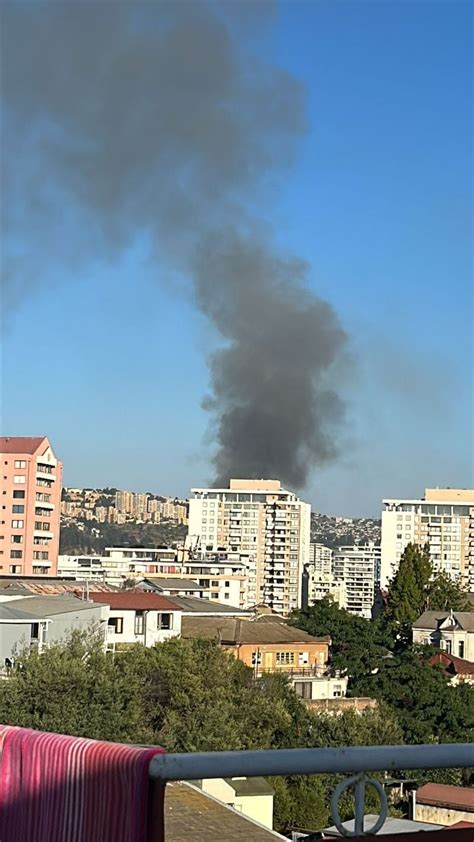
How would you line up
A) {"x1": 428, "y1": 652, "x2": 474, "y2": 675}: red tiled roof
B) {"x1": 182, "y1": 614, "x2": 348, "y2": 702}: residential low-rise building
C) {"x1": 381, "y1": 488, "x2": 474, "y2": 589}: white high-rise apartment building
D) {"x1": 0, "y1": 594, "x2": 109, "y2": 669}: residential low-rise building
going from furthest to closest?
{"x1": 381, "y1": 488, "x2": 474, "y2": 589}: white high-rise apartment building
{"x1": 428, "y1": 652, "x2": 474, "y2": 675}: red tiled roof
{"x1": 182, "y1": 614, "x2": 348, "y2": 702}: residential low-rise building
{"x1": 0, "y1": 594, "x2": 109, "y2": 669}: residential low-rise building

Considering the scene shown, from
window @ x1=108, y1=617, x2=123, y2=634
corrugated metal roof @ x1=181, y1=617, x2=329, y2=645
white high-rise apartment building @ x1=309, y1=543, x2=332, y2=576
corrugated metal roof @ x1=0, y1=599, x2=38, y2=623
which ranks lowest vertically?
corrugated metal roof @ x1=181, y1=617, x2=329, y2=645

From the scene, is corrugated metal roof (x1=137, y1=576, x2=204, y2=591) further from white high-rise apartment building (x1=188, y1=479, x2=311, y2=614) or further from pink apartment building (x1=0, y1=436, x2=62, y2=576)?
white high-rise apartment building (x1=188, y1=479, x2=311, y2=614)

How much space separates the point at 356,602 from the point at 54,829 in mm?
110510

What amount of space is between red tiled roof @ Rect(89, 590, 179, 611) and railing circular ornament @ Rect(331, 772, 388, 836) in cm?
2334

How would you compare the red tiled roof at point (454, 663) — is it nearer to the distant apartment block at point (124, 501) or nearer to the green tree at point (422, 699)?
the green tree at point (422, 699)

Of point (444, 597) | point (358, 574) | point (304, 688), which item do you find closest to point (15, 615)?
point (304, 688)

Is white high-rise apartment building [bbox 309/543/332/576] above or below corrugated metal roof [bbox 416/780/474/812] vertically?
above

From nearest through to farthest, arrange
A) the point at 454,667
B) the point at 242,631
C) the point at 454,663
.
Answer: the point at 242,631, the point at 454,667, the point at 454,663

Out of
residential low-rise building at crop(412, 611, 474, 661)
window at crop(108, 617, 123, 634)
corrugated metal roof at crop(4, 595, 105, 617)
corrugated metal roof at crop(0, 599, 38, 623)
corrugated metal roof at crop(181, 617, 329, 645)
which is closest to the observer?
corrugated metal roof at crop(0, 599, 38, 623)

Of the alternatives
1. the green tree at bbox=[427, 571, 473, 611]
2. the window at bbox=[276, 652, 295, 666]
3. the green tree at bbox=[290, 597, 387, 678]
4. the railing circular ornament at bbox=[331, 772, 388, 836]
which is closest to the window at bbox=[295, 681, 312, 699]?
the green tree at bbox=[290, 597, 387, 678]

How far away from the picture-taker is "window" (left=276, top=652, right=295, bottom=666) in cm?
2831

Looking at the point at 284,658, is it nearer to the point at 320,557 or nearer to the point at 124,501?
the point at 320,557

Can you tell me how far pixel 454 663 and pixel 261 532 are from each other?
172ft

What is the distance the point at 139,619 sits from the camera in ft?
82.9
